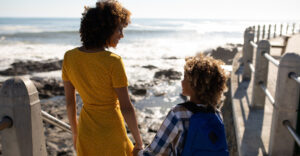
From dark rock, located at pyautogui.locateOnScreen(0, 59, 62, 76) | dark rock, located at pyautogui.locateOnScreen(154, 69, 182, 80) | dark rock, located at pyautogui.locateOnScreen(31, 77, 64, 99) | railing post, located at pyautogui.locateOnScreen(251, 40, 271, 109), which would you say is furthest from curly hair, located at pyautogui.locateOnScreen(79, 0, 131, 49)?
dark rock, located at pyautogui.locateOnScreen(0, 59, 62, 76)

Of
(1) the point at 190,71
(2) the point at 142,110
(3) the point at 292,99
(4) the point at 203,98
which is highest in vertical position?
(1) the point at 190,71

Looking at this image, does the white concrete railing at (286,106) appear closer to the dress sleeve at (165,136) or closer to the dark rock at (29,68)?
the dress sleeve at (165,136)

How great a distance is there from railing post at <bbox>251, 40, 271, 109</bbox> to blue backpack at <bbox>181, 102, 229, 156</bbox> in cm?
296

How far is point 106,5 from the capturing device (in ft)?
5.53

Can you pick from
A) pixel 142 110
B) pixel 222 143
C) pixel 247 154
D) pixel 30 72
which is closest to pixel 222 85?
pixel 222 143

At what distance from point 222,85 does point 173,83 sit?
35.1 ft

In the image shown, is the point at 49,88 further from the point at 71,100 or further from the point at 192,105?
the point at 192,105

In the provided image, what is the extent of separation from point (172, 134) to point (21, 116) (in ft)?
3.65

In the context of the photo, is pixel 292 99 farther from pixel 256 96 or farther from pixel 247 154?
pixel 256 96

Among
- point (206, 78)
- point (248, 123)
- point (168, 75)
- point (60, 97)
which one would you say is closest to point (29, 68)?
point (60, 97)

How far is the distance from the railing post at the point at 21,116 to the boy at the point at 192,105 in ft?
3.17

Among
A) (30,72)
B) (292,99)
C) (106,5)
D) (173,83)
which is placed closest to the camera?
(106,5)

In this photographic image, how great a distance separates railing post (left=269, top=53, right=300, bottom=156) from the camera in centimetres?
257

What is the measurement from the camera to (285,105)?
2.66 m
